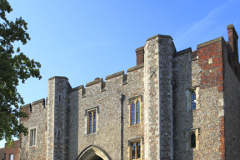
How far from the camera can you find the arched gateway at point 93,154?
21.5 m

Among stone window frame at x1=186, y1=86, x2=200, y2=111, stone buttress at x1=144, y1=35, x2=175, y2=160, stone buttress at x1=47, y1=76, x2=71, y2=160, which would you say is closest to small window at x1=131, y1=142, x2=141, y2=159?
stone buttress at x1=144, y1=35, x2=175, y2=160

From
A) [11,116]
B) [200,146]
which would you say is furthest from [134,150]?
[11,116]

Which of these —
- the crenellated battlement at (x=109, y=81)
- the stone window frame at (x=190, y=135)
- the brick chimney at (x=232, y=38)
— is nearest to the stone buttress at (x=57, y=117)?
the crenellated battlement at (x=109, y=81)

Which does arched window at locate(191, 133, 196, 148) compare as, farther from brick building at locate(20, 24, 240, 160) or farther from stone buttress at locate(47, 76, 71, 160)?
stone buttress at locate(47, 76, 71, 160)

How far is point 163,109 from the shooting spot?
1822 cm

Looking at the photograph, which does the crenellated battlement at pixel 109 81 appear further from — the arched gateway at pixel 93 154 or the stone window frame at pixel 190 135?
the stone window frame at pixel 190 135

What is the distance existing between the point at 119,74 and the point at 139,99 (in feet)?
7.30

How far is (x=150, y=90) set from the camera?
1864cm

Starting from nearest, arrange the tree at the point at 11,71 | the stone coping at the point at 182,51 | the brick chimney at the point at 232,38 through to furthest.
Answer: the tree at the point at 11,71, the stone coping at the point at 182,51, the brick chimney at the point at 232,38

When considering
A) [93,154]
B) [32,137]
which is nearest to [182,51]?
[93,154]

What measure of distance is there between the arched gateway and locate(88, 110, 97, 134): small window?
1.00 meters

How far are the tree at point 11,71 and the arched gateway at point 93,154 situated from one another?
7690 millimetres

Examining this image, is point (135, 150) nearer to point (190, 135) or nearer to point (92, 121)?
point (190, 135)

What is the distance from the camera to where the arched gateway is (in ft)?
70.7
